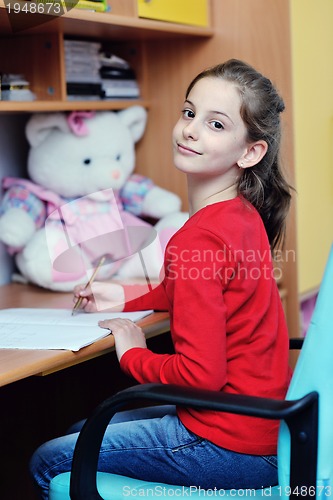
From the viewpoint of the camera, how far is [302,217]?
7.27 ft

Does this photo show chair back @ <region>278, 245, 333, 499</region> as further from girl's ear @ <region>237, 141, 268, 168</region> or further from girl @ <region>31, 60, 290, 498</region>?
girl's ear @ <region>237, 141, 268, 168</region>

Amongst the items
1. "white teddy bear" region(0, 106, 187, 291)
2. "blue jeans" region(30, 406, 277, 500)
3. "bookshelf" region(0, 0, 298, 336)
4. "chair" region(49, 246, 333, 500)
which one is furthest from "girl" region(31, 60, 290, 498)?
"white teddy bear" region(0, 106, 187, 291)

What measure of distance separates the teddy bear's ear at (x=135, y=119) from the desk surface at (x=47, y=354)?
1.88 ft

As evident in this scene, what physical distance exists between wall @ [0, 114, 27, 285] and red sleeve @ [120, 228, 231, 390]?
0.91 metres

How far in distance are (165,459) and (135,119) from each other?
1.14 m

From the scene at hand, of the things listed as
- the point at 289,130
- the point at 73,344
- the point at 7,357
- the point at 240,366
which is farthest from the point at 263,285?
the point at 289,130

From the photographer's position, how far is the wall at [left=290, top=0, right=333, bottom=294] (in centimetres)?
214

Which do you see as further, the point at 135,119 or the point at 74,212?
the point at 135,119

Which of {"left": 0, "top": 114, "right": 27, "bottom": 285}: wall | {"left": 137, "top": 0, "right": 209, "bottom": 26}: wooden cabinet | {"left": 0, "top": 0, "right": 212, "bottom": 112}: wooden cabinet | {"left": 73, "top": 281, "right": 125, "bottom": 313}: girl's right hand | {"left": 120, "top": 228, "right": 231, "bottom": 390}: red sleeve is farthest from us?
{"left": 0, "top": 114, "right": 27, "bottom": 285}: wall

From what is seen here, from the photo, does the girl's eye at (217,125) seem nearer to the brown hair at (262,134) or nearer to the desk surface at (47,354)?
the brown hair at (262,134)

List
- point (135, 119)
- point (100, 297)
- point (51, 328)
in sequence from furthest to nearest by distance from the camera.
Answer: point (135, 119)
point (100, 297)
point (51, 328)

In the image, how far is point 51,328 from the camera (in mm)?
1557

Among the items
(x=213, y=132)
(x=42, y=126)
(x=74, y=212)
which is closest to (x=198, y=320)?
(x=213, y=132)

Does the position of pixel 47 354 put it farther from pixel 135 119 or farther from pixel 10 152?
pixel 135 119
